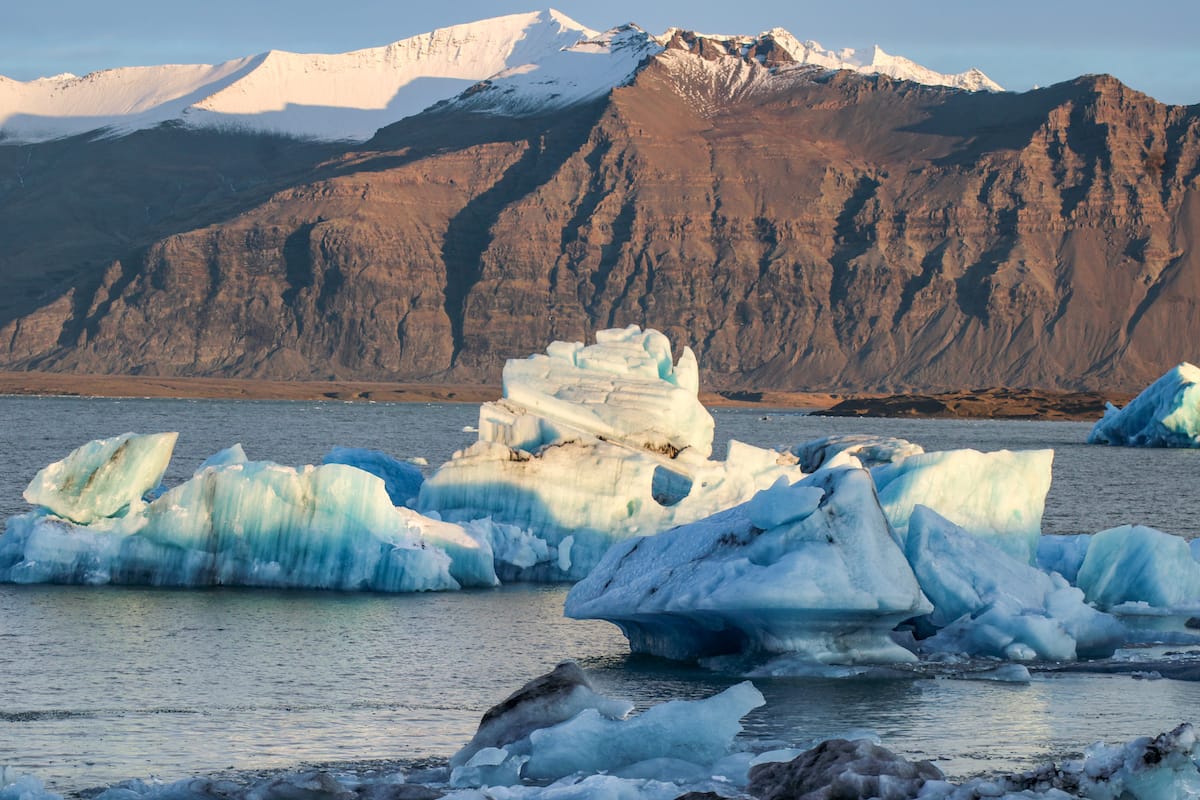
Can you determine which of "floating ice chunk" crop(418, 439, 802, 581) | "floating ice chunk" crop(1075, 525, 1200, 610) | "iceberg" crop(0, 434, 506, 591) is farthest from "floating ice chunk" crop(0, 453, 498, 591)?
"floating ice chunk" crop(1075, 525, 1200, 610)

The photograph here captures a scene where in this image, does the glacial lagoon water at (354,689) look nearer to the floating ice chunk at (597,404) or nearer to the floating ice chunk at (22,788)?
the floating ice chunk at (22,788)

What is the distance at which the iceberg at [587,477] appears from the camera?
33.3 m

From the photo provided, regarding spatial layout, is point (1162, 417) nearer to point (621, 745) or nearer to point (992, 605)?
point (992, 605)

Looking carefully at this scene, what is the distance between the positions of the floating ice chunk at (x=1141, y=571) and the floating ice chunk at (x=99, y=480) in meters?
17.2

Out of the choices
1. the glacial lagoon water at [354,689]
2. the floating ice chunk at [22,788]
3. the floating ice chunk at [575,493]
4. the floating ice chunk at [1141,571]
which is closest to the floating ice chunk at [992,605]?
the glacial lagoon water at [354,689]

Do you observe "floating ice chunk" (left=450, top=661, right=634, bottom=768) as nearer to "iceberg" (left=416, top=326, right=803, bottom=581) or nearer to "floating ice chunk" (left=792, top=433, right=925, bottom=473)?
"iceberg" (left=416, top=326, right=803, bottom=581)

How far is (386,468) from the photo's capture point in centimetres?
3906

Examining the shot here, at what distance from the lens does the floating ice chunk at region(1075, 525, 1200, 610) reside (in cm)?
2920

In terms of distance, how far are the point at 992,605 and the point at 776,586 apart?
5.14m

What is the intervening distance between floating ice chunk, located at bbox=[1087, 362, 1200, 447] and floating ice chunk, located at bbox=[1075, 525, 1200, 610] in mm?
67138

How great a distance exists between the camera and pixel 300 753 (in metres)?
18.1

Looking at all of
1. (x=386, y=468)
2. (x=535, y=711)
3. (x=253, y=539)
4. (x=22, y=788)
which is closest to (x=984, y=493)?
(x=253, y=539)

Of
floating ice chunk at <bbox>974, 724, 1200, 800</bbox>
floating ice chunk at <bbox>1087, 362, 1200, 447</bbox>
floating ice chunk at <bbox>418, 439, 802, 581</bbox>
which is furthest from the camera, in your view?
floating ice chunk at <bbox>1087, 362, 1200, 447</bbox>

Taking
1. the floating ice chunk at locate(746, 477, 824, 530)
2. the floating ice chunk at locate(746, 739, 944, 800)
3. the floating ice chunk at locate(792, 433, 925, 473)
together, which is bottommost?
the floating ice chunk at locate(746, 739, 944, 800)
